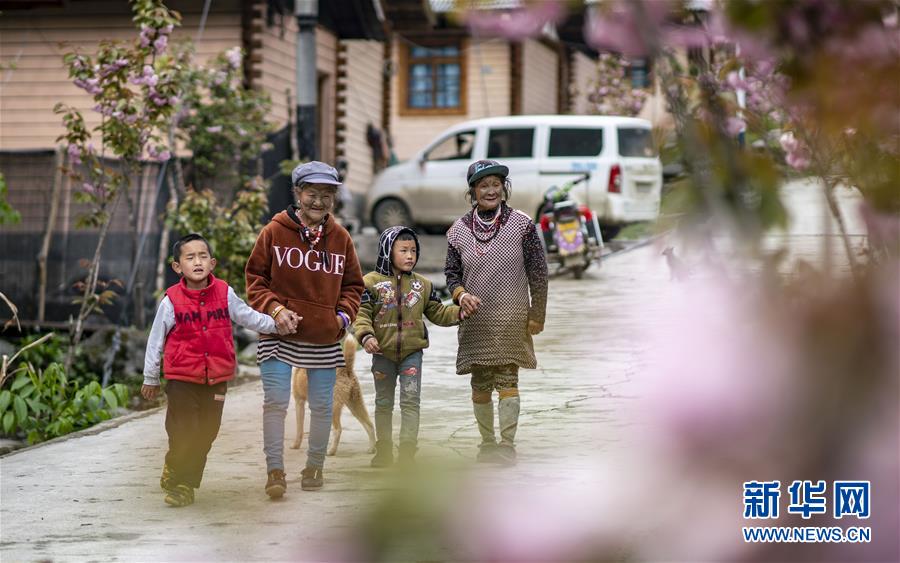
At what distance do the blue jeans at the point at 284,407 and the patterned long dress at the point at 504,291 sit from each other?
994 millimetres

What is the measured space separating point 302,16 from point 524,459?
25.0ft

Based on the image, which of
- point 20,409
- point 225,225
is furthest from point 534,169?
point 20,409

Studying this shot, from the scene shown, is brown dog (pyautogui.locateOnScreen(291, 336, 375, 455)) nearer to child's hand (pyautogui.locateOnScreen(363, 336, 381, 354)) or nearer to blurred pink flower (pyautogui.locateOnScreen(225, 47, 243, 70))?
child's hand (pyautogui.locateOnScreen(363, 336, 381, 354))

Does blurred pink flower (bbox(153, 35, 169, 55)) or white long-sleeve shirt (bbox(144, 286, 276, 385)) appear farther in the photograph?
blurred pink flower (bbox(153, 35, 169, 55))

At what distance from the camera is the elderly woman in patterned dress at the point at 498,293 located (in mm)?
7285

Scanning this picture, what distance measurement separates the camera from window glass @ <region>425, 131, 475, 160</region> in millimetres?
20844

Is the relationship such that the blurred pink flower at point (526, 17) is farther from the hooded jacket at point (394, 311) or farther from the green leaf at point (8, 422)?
the green leaf at point (8, 422)

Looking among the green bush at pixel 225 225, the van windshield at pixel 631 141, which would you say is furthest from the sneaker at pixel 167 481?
the van windshield at pixel 631 141

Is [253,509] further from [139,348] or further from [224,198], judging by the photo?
[224,198]

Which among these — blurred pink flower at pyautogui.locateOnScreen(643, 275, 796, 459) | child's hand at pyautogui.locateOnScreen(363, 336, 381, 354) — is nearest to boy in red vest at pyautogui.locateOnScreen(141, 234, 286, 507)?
child's hand at pyautogui.locateOnScreen(363, 336, 381, 354)

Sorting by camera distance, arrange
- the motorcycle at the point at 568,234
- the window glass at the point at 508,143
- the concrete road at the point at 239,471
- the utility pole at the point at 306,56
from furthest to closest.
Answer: the window glass at the point at 508,143 < the motorcycle at the point at 568,234 < the utility pole at the point at 306,56 < the concrete road at the point at 239,471

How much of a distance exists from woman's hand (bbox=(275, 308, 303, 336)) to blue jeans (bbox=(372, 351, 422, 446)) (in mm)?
790

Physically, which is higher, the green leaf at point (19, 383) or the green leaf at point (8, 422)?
the green leaf at point (19, 383)

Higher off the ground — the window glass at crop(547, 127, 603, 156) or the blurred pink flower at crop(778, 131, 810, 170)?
the window glass at crop(547, 127, 603, 156)
